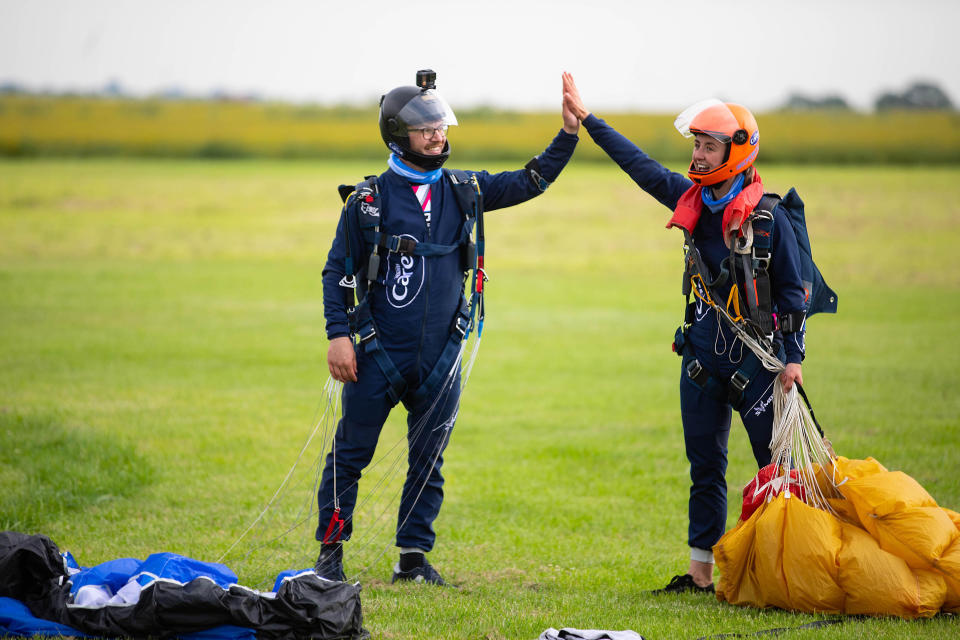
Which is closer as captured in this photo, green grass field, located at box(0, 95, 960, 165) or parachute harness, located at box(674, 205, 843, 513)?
parachute harness, located at box(674, 205, 843, 513)

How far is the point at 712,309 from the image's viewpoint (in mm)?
5262

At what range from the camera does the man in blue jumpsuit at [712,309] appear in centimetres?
507

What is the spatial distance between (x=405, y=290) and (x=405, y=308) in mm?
99

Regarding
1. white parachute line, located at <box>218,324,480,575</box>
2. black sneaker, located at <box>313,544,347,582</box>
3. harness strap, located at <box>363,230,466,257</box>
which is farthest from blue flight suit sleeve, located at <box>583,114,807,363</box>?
black sneaker, located at <box>313,544,347,582</box>

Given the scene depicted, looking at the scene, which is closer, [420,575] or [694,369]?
[694,369]

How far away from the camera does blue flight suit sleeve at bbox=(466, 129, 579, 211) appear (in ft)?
18.1

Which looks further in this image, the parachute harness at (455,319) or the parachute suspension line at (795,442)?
the parachute harness at (455,319)

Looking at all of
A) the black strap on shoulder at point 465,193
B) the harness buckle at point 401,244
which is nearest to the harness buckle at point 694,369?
the black strap on shoulder at point 465,193

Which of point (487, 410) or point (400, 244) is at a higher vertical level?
point (400, 244)

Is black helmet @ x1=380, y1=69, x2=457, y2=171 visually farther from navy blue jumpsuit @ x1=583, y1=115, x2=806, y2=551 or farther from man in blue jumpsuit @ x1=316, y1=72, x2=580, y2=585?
navy blue jumpsuit @ x1=583, y1=115, x2=806, y2=551

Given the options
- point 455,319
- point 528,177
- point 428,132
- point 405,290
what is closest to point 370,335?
point 405,290

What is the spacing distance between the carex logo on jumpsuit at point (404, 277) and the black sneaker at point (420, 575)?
1.57 metres

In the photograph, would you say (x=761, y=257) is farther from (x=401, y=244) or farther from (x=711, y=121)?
(x=401, y=244)

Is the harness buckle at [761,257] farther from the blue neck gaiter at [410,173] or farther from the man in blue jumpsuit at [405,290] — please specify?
the blue neck gaiter at [410,173]
